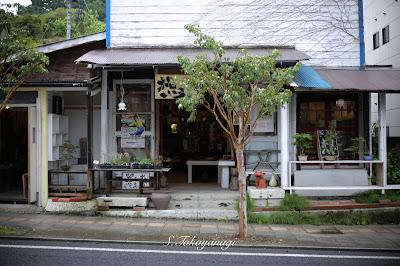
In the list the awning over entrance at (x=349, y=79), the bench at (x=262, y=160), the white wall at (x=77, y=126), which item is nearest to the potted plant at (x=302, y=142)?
the bench at (x=262, y=160)

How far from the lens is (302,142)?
11984 mm

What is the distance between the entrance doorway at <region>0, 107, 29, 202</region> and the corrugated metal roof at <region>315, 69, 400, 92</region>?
37.6 ft

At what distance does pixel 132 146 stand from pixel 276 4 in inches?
265

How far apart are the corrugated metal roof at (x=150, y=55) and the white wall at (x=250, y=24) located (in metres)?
0.47

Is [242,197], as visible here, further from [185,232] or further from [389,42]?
[389,42]

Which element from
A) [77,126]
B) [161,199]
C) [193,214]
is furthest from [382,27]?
[77,126]

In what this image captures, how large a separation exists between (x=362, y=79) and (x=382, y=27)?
31.0 feet

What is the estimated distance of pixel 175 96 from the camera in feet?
37.1

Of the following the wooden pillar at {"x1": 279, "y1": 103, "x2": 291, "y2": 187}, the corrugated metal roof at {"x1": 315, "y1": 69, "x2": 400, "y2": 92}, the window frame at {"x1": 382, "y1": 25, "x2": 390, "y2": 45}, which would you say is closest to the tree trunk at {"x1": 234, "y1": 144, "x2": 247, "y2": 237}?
the wooden pillar at {"x1": 279, "y1": 103, "x2": 291, "y2": 187}

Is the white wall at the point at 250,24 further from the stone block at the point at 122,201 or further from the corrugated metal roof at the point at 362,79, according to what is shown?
the stone block at the point at 122,201

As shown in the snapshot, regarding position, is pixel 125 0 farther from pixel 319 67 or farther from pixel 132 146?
pixel 319 67

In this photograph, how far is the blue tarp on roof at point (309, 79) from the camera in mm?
10602

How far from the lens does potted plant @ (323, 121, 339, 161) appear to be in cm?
1200

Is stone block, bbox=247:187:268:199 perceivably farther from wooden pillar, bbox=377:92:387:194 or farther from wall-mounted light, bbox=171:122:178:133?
wall-mounted light, bbox=171:122:178:133
